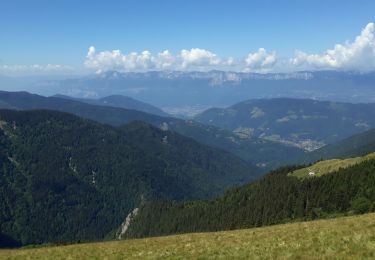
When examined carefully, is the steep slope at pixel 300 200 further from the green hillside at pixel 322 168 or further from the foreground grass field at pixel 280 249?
the foreground grass field at pixel 280 249

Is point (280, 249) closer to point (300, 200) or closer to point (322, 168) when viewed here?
point (300, 200)

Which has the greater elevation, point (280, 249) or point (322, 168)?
point (280, 249)

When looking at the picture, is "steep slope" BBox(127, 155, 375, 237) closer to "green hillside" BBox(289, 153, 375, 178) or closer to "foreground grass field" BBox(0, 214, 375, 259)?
"green hillside" BBox(289, 153, 375, 178)

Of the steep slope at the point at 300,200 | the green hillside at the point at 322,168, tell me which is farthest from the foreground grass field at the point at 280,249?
the green hillside at the point at 322,168

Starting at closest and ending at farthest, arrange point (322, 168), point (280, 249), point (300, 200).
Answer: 1. point (280, 249)
2. point (300, 200)
3. point (322, 168)

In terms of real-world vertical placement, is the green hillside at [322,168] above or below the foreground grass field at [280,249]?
below

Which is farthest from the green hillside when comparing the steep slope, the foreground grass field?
the foreground grass field

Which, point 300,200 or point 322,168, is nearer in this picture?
point 300,200

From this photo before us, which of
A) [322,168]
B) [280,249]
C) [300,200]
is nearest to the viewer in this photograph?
[280,249]

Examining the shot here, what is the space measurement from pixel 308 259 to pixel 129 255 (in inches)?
610

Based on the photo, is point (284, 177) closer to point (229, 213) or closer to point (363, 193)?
point (229, 213)

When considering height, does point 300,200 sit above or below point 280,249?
below

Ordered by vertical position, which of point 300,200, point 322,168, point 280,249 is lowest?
point 300,200

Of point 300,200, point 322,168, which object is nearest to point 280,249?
point 300,200
